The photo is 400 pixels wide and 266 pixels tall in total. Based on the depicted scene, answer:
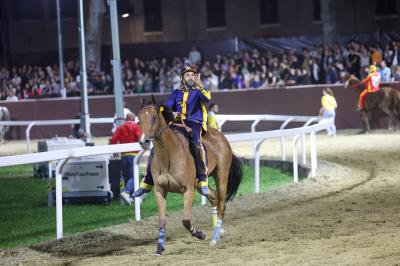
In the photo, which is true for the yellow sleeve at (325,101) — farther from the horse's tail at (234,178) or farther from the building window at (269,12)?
the building window at (269,12)

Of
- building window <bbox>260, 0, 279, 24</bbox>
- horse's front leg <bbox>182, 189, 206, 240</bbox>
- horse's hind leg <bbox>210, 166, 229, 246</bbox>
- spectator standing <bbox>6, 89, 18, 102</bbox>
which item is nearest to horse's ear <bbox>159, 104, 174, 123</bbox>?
horse's front leg <bbox>182, 189, 206, 240</bbox>

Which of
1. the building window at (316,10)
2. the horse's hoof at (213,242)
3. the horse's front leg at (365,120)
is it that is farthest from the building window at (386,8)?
the horse's hoof at (213,242)

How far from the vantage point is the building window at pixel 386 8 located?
42.0 m

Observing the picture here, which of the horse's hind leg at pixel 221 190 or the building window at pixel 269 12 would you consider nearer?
the horse's hind leg at pixel 221 190

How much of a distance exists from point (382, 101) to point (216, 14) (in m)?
17.3

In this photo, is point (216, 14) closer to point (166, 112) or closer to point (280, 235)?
Result: point (280, 235)

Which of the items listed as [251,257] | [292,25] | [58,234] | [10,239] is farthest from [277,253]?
[292,25]

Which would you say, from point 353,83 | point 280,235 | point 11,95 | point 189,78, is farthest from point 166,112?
point 11,95

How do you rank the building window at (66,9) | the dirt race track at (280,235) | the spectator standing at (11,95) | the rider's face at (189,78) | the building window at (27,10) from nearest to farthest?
the dirt race track at (280,235) → the rider's face at (189,78) → the spectator standing at (11,95) → the building window at (66,9) → the building window at (27,10)

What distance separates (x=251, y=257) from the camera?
982cm

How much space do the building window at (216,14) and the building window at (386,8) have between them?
24.1 ft

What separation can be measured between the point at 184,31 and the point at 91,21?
7244 millimetres

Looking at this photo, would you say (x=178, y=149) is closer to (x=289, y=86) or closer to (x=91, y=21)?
(x=289, y=86)

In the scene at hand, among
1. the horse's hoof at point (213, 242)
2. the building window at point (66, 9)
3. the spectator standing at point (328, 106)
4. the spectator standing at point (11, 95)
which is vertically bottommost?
the horse's hoof at point (213, 242)
